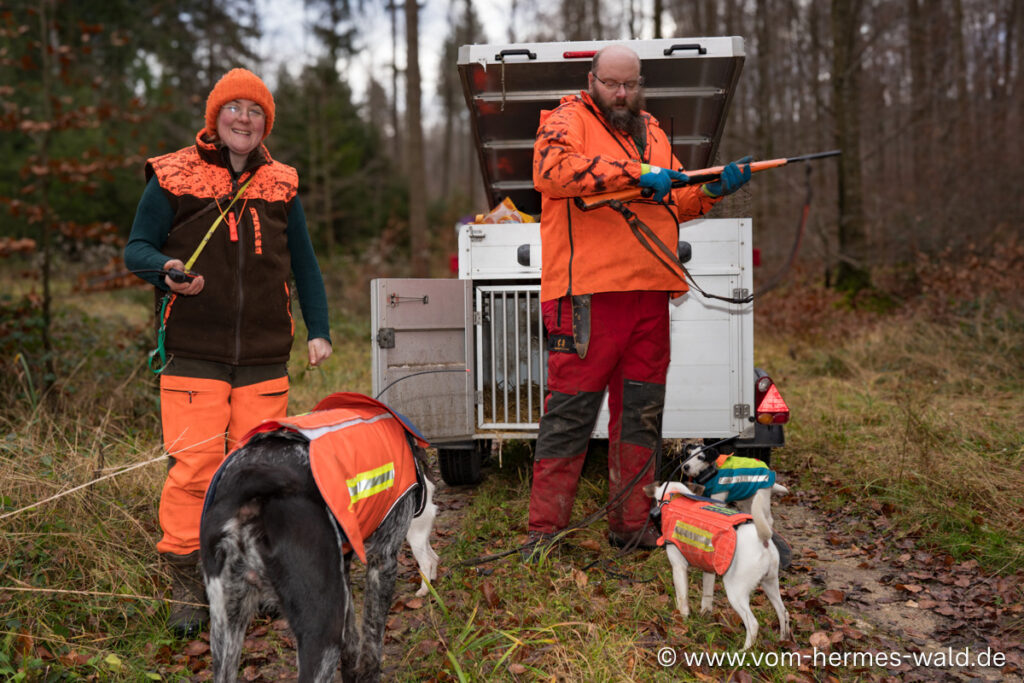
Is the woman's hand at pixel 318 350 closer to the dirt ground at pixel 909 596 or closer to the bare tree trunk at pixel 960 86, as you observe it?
the dirt ground at pixel 909 596

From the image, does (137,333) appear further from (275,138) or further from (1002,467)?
(275,138)

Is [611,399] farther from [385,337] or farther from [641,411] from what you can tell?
[385,337]

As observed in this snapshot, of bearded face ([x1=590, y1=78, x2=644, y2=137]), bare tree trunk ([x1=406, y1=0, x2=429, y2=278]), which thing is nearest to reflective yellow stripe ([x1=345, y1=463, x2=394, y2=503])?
bearded face ([x1=590, y1=78, x2=644, y2=137])

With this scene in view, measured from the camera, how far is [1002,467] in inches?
158

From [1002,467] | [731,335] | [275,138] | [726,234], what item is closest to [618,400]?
[731,335]

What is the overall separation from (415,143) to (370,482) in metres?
11.6

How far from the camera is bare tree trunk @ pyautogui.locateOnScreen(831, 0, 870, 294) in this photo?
10453 mm

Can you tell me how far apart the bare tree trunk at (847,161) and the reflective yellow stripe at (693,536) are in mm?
8880

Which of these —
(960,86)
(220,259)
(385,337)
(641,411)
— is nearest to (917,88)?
(960,86)

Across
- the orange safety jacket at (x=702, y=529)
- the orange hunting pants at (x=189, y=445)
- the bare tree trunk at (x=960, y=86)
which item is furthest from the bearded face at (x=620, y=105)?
the bare tree trunk at (x=960, y=86)

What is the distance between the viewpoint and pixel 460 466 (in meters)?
4.72

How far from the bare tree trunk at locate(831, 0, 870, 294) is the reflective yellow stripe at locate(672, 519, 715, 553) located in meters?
8.88

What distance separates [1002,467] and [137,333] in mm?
7538

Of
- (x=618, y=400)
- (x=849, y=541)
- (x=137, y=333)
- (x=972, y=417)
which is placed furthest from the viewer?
(x=137, y=333)
